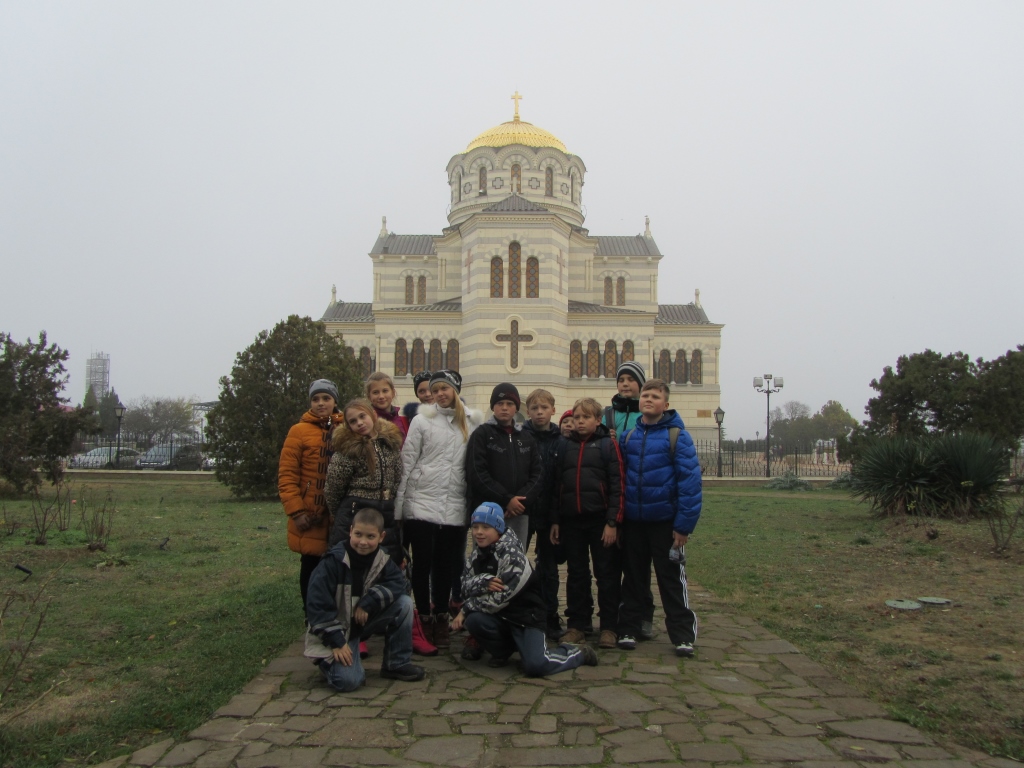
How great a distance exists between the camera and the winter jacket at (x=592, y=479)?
563 cm

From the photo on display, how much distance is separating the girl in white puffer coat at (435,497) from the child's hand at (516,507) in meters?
0.36

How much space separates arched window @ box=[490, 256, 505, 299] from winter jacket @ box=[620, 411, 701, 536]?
2936 centimetres

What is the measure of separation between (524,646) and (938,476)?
398 inches

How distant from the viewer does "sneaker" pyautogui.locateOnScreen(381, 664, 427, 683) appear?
4711 millimetres

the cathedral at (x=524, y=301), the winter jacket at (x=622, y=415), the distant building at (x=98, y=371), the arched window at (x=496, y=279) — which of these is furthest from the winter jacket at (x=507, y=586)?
the distant building at (x=98, y=371)

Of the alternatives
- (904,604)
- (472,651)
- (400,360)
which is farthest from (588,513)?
(400,360)

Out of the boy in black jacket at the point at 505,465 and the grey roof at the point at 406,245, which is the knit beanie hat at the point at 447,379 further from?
the grey roof at the point at 406,245

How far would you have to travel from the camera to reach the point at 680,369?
39.8 m

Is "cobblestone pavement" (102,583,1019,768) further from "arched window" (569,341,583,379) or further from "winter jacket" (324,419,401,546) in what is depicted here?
"arched window" (569,341,583,379)

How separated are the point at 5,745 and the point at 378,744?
1646 millimetres

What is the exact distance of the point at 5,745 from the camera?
360 centimetres

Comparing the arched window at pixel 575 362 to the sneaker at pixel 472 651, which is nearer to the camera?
the sneaker at pixel 472 651

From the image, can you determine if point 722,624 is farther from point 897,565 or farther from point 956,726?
point 897,565

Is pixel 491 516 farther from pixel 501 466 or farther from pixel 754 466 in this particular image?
pixel 754 466
